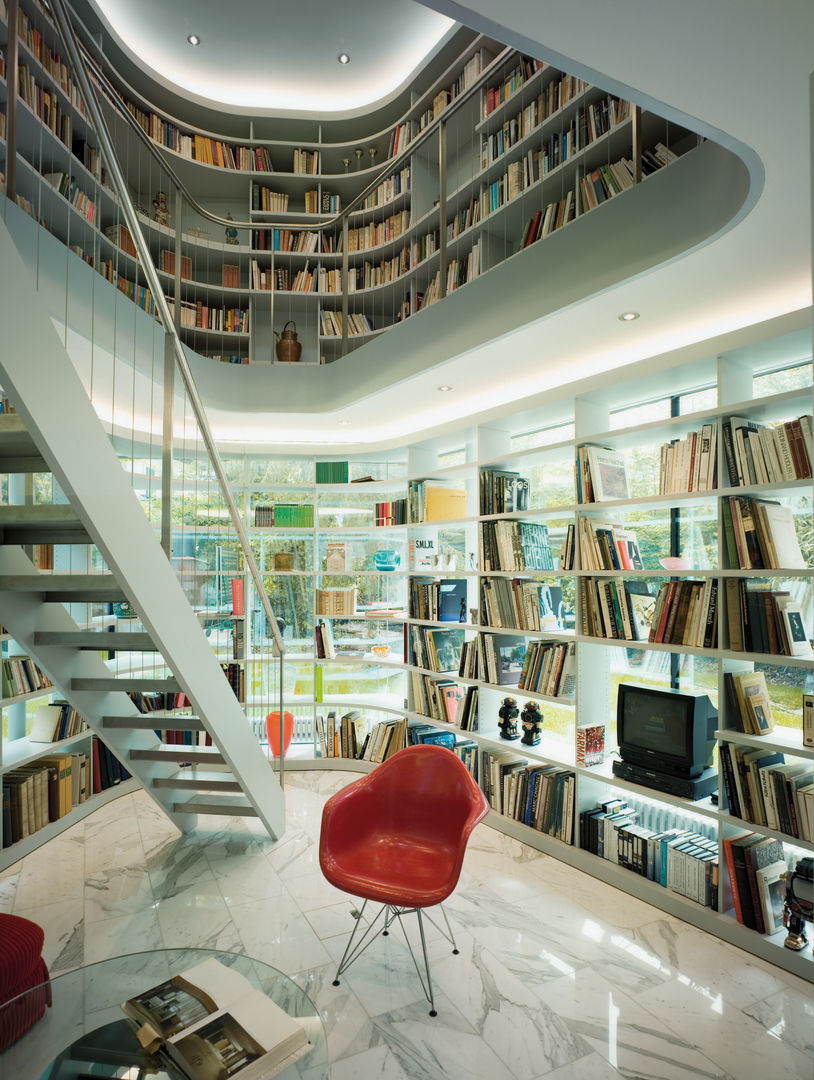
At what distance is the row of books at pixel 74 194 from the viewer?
408cm

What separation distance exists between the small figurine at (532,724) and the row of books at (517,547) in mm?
860

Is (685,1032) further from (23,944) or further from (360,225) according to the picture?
(360,225)

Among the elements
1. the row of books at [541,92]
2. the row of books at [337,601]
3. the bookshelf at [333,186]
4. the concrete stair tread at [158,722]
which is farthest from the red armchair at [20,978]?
the row of books at [541,92]

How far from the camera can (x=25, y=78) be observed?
12.3 ft

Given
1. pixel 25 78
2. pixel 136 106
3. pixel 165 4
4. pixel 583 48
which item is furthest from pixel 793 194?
pixel 136 106

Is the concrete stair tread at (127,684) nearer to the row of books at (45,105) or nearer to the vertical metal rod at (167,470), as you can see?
the vertical metal rod at (167,470)

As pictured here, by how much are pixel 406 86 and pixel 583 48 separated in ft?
14.7

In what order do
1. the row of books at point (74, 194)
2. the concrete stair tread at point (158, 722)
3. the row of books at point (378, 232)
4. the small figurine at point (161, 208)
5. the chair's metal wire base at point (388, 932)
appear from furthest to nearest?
1. the small figurine at point (161, 208)
2. the row of books at point (378, 232)
3. the row of books at point (74, 194)
4. the concrete stair tread at point (158, 722)
5. the chair's metal wire base at point (388, 932)

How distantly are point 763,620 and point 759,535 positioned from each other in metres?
0.36

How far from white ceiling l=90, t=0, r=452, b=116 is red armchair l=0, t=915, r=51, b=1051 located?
18.9 ft

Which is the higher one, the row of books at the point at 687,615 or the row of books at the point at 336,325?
the row of books at the point at 336,325

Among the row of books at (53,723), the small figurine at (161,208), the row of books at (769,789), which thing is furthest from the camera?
the small figurine at (161,208)

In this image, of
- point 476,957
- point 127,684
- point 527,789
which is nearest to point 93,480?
point 127,684

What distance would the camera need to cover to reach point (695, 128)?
173cm
